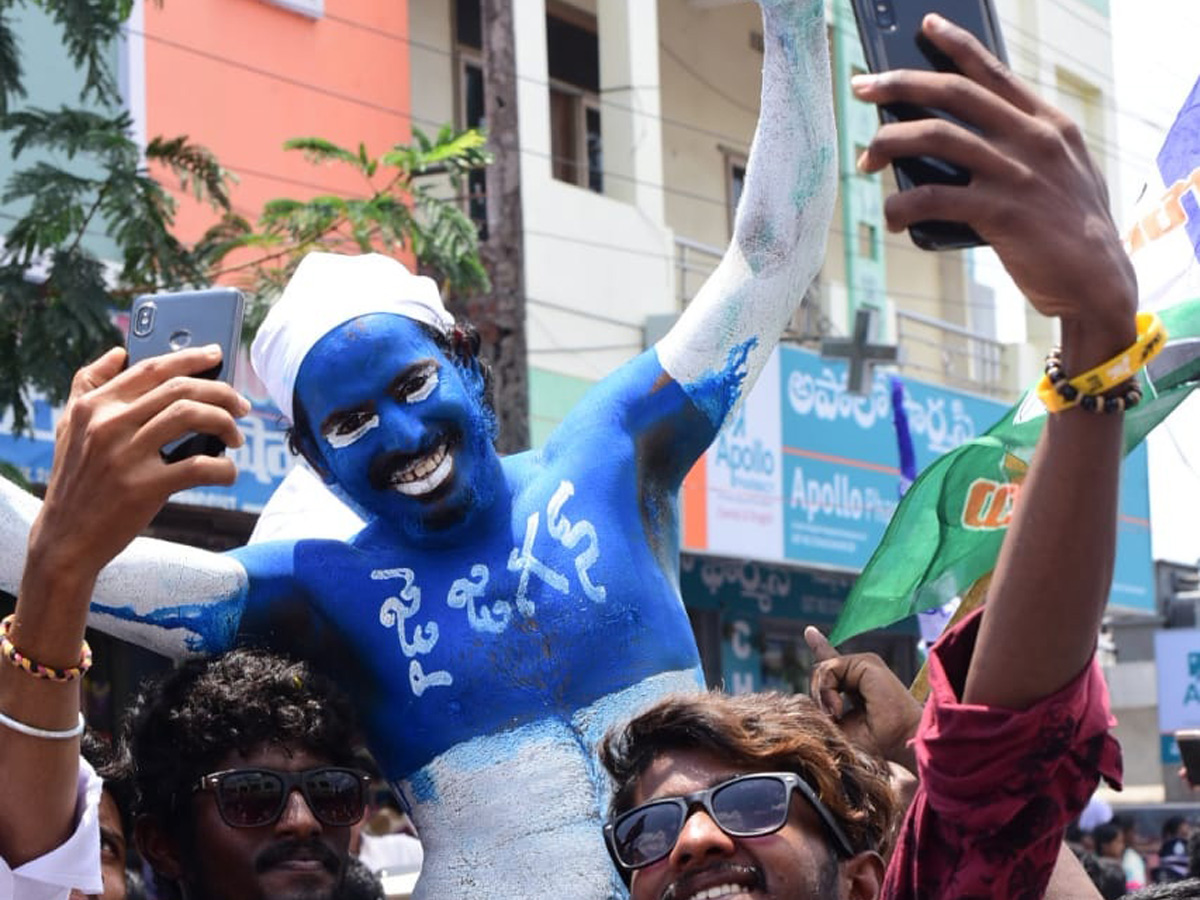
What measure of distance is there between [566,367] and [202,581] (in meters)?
10.7

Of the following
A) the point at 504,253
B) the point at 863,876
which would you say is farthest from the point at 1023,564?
the point at 504,253

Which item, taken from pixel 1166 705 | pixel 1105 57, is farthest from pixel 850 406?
pixel 1105 57

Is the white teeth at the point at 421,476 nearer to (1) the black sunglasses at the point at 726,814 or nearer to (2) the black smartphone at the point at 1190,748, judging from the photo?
(1) the black sunglasses at the point at 726,814

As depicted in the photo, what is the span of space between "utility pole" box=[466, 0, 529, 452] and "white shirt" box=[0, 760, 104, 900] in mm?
8370

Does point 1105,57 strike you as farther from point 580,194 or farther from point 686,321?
point 686,321

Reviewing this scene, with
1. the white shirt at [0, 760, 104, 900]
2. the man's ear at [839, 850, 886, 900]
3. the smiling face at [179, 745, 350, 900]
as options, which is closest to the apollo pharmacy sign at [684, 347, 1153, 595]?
the smiling face at [179, 745, 350, 900]

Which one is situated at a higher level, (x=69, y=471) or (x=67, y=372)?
(x=67, y=372)

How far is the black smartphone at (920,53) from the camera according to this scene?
1.85 meters

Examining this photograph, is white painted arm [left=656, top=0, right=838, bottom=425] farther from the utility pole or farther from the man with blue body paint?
the utility pole

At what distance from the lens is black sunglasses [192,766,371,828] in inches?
125

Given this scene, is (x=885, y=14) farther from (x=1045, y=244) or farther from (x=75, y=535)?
(x=75, y=535)

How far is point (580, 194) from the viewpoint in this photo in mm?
14094

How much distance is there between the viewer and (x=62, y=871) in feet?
8.07

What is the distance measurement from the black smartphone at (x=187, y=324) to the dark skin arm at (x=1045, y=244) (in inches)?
39.9
